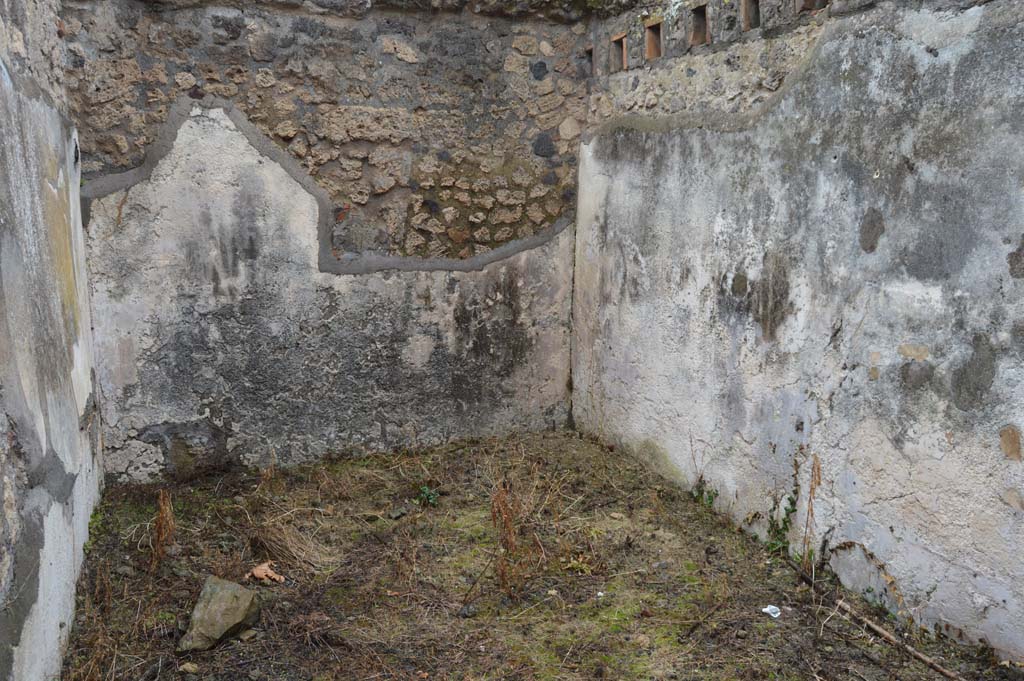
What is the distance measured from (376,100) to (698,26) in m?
1.48

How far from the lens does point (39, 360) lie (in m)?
2.48

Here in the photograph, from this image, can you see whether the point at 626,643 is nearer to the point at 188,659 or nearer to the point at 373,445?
the point at 188,659

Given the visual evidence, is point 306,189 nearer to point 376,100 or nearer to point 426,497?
point 376,100

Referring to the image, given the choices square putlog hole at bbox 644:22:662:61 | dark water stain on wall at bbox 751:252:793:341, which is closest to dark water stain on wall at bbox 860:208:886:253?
dark water stain on wall at bbox 751:252:793:341

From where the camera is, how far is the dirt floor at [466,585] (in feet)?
8.32

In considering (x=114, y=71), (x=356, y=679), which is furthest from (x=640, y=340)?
(x=114, y=71)

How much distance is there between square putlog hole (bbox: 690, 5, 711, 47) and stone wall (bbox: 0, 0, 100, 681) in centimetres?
247

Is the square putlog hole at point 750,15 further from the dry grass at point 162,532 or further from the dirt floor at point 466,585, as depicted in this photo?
the dry grass at point 162,532

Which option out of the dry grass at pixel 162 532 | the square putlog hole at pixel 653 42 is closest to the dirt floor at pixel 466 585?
the dry grass at pixel 162 532

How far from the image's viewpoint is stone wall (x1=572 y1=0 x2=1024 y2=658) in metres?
2.35

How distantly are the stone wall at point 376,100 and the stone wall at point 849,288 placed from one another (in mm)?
470

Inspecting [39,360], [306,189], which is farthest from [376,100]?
[39,360]

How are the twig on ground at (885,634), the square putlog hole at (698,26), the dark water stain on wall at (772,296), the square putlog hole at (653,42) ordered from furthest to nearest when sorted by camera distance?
1. the square putlog hole at (653,42)
2. the square putlog hole at (698,26)
3. the dark water stain on wall at (772,296)
4. the twig on ground at (885,634)

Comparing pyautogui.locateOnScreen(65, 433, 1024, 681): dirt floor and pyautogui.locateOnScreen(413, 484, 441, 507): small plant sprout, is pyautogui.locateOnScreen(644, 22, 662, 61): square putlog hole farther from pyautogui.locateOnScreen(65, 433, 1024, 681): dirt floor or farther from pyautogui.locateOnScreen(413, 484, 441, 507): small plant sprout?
pyautogui.locateOnScreen(413, 484, 441, 507): small plant sprout
